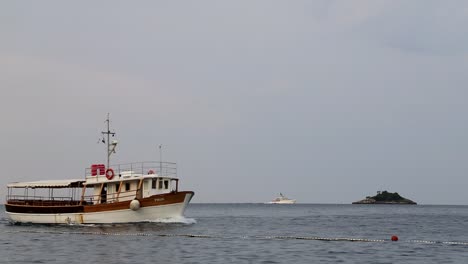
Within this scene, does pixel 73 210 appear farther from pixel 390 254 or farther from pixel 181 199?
pixel 390 254

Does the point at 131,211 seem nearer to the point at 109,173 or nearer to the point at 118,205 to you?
the point at 118,205

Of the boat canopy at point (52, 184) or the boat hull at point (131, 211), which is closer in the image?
the boat hull at point (131, 211)

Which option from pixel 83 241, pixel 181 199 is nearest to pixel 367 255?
pixel 83 241

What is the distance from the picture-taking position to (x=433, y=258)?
1256 inches

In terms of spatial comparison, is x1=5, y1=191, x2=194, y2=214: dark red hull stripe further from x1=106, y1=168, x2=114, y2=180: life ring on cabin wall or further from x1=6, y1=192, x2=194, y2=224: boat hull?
x1=106, y1=168, x2=114, y2=180: life ring on cabin wall

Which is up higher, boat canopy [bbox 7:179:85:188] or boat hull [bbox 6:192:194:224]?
boat canopy [bbox 7:179:85:188]

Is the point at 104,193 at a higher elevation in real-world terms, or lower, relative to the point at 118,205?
higher

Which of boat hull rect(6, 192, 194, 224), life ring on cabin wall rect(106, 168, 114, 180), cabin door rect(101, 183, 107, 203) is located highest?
life ring on cabin wall rect(106, 168, 114, 180)

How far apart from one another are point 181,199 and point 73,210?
930cm

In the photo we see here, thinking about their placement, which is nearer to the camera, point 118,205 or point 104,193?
point 118,205

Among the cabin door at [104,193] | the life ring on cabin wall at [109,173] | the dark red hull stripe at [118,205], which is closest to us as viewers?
the dark red hull stripe at [118,205]

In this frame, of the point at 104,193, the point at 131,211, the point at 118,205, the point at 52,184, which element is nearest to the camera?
the point at 131,211

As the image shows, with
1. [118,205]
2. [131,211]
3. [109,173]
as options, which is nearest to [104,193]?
[109,173]

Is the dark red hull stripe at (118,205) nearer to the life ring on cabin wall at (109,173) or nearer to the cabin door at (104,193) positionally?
the cabin door at (104,193)
